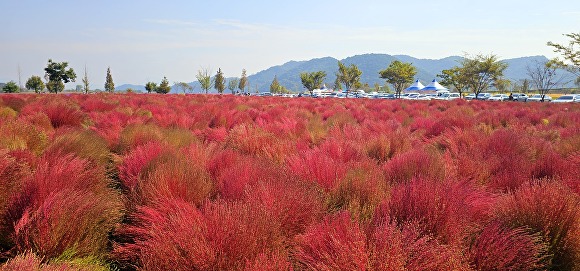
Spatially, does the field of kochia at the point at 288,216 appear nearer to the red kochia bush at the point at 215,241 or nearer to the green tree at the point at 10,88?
the red kochia bush at the point at 215,241

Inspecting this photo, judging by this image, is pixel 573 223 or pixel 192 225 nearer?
pixel 192 225

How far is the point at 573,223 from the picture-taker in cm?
241

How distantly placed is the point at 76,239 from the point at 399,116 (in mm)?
10797

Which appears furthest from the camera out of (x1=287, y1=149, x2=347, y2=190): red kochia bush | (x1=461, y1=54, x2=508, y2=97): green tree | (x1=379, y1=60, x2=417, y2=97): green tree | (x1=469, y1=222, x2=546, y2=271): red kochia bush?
(x1=379, y1=60, x2=417, y2=97): green tree

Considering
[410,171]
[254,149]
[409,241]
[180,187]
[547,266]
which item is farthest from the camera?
[254,149]

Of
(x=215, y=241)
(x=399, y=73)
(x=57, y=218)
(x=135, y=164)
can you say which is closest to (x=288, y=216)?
(x=215, y=241)

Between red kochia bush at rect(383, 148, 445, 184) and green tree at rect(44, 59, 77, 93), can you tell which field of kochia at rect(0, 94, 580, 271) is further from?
green tree at rect(44, 59, 77, 93)

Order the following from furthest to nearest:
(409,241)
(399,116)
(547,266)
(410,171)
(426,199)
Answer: (399,116), (410,171), (426,199), (547,266), (409,241)

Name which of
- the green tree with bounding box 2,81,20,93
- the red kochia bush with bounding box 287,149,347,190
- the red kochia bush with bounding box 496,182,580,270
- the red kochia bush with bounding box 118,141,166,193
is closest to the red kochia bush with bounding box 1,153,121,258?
the red kochia bush with bounding box 118,141,166,193

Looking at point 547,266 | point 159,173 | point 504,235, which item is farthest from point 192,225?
point 547,266

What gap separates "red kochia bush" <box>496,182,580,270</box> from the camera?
2.37m

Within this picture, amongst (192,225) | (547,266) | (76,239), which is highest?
(192,225)

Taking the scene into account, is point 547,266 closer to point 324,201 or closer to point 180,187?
point 324,201

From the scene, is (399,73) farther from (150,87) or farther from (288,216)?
(288,216)
